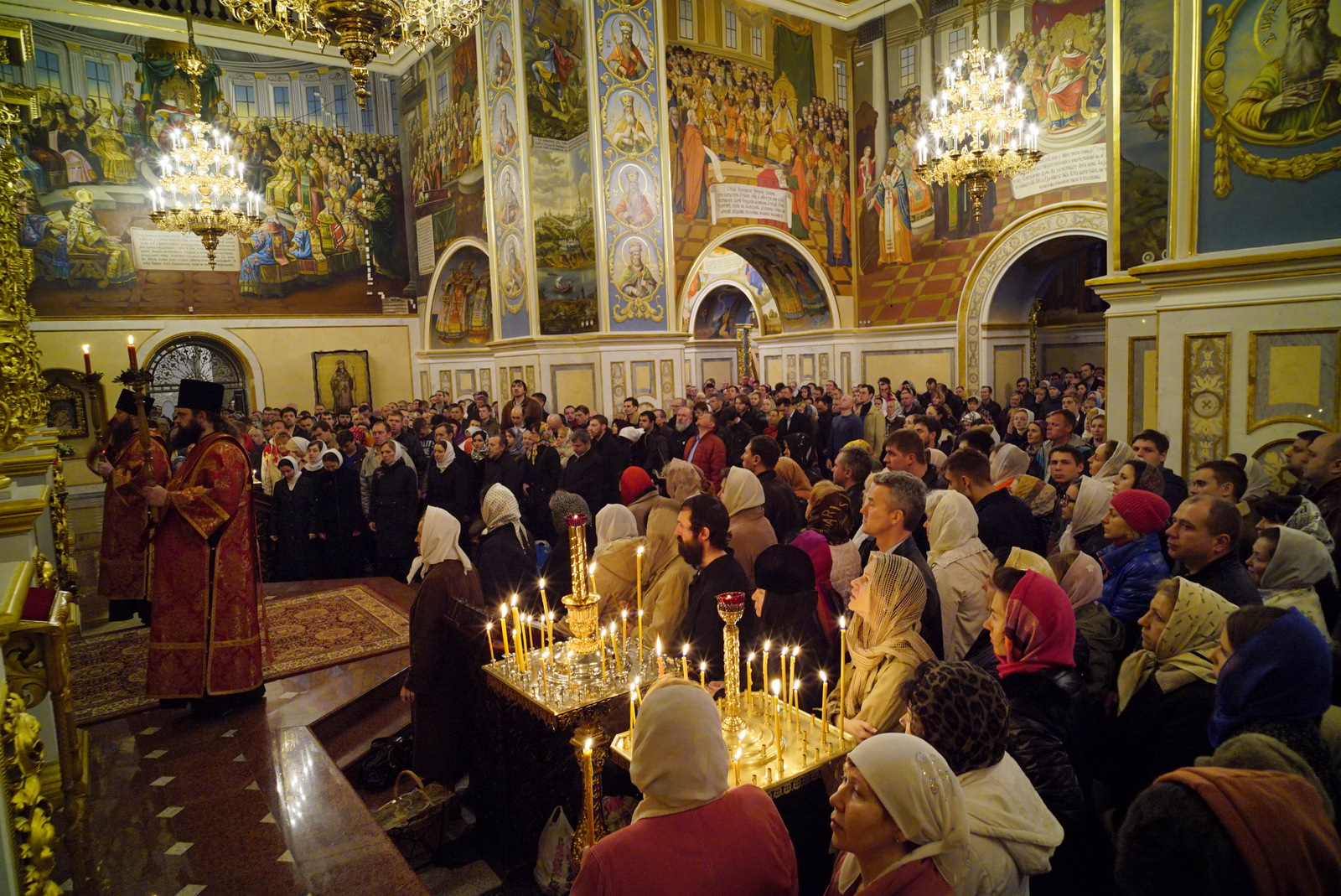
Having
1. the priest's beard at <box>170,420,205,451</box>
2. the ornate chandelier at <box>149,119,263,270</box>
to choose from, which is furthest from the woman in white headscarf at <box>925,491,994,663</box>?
the ornate chandelier at <box>149,119,263,270</box>

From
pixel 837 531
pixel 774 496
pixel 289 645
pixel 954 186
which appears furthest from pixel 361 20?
pixel 954 186

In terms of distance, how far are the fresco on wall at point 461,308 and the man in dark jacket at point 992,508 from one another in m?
14.4

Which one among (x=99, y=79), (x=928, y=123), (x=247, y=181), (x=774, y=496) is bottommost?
(x=774, y=496)

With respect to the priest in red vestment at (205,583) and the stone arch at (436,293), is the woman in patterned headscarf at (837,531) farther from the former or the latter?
the stone arch at (436,293)

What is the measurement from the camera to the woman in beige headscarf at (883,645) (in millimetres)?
2557

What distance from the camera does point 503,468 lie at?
26.0 feet

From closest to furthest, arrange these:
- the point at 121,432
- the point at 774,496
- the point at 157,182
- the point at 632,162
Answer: the point at 774,496 < the point at 121,432 < the point at 632,162 < the point at 157,182

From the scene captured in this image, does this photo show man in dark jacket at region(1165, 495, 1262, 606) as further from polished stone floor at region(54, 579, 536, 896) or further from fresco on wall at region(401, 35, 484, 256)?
fresco on wall at region(401, 35, 484, 256)

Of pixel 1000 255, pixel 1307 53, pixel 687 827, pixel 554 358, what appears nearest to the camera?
pixel 687 827

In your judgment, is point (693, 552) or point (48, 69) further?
point (48, 69)

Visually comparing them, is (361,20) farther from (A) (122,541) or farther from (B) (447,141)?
(B) (447,141)

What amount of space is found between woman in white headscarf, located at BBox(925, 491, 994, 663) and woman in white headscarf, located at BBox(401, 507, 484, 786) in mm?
2357

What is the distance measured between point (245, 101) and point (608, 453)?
13.9 meters

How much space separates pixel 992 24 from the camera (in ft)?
46.1
